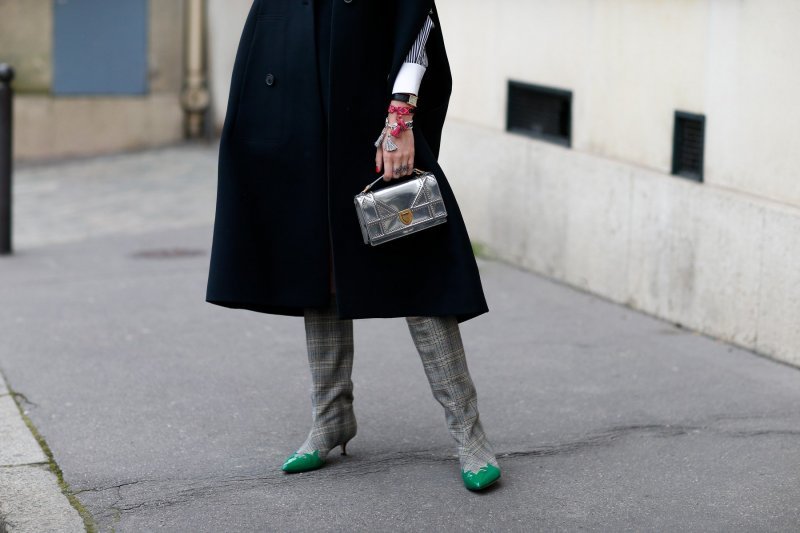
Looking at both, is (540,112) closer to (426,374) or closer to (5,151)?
(5,151)

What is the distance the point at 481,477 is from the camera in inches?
157

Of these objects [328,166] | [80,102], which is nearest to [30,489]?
[328,166]

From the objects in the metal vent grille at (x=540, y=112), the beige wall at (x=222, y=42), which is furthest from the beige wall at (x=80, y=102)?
the metal vent grille at (x=540, y=112)

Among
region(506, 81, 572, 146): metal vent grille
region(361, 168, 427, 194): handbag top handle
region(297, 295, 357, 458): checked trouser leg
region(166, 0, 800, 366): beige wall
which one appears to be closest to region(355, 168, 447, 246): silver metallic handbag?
region(361, 168, 427, 194): handbag top handle

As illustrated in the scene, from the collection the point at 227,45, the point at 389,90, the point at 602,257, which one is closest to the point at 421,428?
the point at 389,90

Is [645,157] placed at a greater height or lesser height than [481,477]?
greater

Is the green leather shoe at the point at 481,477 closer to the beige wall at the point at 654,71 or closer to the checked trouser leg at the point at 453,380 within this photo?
the checked trouser leg at the point at 453,380

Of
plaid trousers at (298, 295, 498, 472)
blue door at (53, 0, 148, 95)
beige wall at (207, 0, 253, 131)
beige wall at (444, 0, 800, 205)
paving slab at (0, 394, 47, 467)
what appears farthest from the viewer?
beige wall at (207, 0, 253, 131)

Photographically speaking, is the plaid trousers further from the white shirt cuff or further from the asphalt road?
the white shirt cuff

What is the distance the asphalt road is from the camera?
12.8ft

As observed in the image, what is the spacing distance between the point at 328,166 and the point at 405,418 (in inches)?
52.4

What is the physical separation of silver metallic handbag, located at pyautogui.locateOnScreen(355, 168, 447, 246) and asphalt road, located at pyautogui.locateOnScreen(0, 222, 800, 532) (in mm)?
834

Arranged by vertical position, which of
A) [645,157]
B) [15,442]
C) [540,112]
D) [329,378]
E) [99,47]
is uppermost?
[99,47]

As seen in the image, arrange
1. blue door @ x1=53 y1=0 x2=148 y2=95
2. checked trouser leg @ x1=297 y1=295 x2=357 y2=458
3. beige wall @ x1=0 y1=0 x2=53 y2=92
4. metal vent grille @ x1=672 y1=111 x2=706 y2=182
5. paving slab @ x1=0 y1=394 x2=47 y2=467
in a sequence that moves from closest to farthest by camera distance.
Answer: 1. checked trouser leg @ x1=297 y1=295 x2=357 y2=458
2. paving slab @ x1=0 y1=394 x2=47 y2=467
3. metal vent grille @ x1=672 y1=111 x2=706 y2=182
4. beige wall @ x1=0 y1=0 x2=53 y2=92
5. blue door @ x1=53 y1=0 x2=148 y2=95
